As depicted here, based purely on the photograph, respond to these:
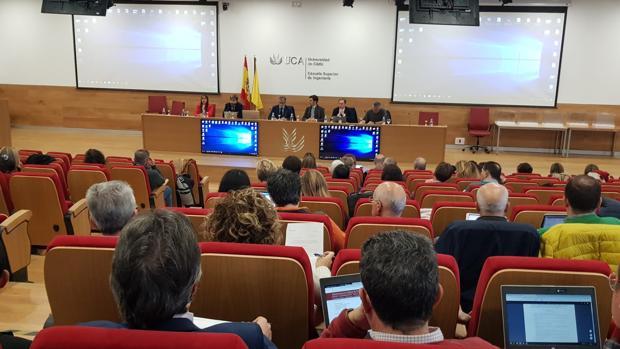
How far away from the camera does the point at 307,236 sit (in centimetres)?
258

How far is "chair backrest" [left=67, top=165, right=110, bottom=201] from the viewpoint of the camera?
5.12 metres

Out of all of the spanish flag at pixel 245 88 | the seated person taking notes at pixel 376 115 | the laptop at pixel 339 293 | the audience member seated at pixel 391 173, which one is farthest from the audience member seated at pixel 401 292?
the spanish flag at pixel 245 88

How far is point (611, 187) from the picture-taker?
17.8 ft

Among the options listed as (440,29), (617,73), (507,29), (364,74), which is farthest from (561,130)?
(364,74)

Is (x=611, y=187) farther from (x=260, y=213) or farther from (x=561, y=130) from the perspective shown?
(x=561, y=130)

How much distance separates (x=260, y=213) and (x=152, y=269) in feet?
2.98

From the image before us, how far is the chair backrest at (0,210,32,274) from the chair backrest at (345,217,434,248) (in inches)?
82.6

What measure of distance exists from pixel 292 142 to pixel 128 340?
29.2 feet

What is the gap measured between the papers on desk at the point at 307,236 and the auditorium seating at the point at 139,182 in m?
3.35

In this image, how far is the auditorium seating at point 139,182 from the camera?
551cm

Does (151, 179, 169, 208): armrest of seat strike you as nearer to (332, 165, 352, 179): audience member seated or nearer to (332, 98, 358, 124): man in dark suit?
(332, 165, 352, 179): audience member seated

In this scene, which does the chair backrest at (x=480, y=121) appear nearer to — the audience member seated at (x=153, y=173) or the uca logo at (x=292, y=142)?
the uca logo at (x=292, y=142)

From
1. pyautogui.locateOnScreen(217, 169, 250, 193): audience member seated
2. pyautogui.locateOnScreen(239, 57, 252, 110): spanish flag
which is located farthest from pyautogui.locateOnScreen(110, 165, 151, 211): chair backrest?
pyautogui.locateOnScreen(239, 57, 252, 110): spanish flag

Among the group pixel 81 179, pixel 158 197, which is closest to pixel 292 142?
pixel 158 197
